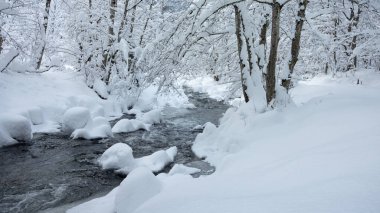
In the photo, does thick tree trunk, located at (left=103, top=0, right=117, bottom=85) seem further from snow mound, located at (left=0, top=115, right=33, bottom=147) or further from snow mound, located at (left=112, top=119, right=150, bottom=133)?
snow mound, located at (left=0, top=115, right=33, bottom=147)

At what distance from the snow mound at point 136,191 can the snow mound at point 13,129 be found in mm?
5962

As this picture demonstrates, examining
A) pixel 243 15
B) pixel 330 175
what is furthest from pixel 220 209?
pixel 243 15

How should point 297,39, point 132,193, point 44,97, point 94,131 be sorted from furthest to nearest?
point 44,97
point 94,131
point 297,39
point 132,193

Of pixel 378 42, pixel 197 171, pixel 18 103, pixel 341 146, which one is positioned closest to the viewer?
pixel 341 146

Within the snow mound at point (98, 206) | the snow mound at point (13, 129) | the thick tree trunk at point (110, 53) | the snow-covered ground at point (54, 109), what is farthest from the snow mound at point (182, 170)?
the thick tree trunk at point (110, 53)

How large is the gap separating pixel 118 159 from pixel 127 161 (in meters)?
0.22

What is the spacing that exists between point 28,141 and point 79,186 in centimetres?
386

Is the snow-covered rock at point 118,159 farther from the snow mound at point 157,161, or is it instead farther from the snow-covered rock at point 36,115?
the snow-covered rock at point 36,115

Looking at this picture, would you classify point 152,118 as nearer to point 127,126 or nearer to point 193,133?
point 127,126

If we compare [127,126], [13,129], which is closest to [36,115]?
[13,129]

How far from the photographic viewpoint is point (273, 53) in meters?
8.76

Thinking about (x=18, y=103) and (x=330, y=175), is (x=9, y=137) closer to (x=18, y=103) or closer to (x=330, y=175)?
(x=18, y=103)

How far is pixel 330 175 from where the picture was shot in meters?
3.33

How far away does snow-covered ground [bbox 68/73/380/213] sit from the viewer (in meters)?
2.82
